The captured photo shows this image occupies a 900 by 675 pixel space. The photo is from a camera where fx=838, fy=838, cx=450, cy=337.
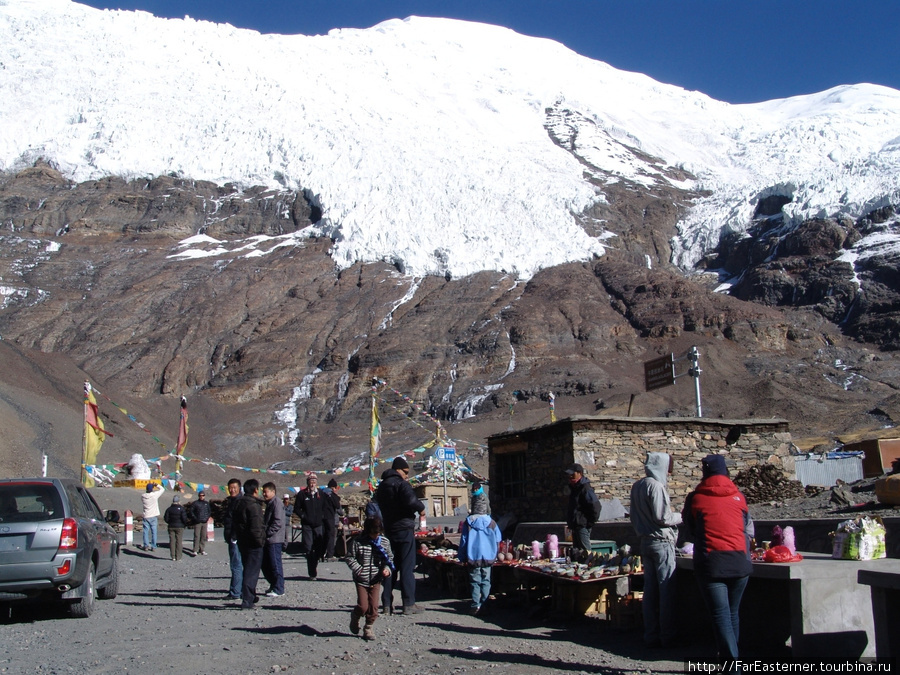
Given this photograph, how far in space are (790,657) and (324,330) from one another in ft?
253

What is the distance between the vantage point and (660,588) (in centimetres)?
739

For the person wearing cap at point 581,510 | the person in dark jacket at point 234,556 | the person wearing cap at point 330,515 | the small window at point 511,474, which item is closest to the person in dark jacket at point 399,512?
the person wearing cap at point 581,510

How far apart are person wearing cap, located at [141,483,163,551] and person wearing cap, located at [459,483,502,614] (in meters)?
11.5

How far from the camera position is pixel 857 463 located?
80.2 ft

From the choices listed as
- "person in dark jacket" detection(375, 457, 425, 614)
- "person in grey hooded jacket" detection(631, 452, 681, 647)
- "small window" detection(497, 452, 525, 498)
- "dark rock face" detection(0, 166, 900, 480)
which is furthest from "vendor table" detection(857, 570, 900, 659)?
"dark rock face" detection(0, 166, 900, 480)

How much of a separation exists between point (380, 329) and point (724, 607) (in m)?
76.4

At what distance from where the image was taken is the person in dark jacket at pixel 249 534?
988 centimetres

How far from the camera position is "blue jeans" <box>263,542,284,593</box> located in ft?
34.7

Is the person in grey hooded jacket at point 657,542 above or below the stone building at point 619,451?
below

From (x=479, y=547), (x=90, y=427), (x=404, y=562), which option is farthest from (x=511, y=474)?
(x=90, y=427)

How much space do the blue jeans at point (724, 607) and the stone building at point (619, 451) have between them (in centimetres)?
973

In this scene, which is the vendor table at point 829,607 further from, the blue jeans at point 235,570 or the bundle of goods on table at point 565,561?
the blue jeans at point 235,570

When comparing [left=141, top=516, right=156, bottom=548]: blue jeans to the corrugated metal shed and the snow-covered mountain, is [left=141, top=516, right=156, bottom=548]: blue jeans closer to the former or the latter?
the corrugated metal shed

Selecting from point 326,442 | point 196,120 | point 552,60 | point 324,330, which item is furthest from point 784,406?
point 552,60
